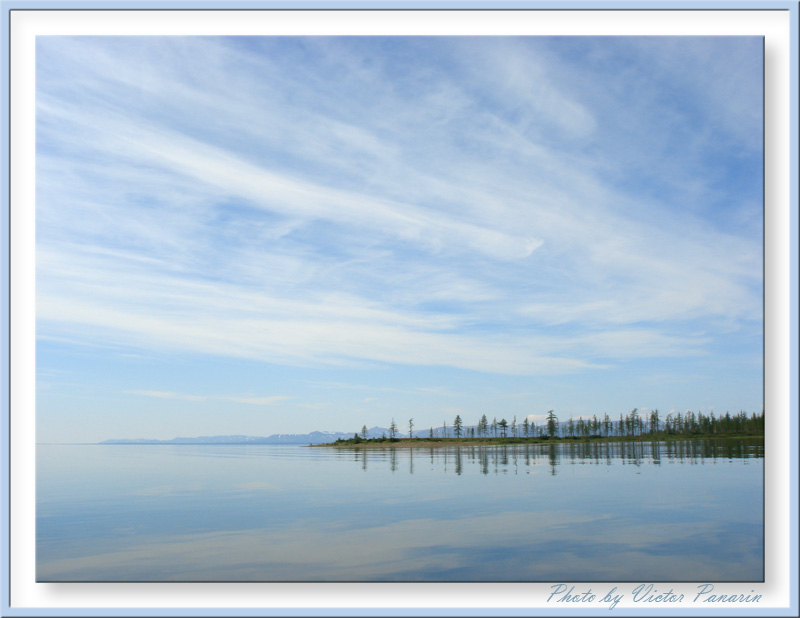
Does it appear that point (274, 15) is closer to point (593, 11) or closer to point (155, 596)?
point (593, 11)

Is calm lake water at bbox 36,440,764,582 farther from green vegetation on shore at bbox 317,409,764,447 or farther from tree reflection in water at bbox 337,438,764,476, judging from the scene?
green vegetation on shore at bbox 317,409,764,447

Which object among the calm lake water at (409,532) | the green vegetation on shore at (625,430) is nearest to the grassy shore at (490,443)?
the green vegetation on shore at (625,430)

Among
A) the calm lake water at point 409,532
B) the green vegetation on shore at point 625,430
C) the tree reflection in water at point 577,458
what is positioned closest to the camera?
the calm lake water at point 409,532

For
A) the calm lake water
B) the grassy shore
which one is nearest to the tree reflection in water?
the calm lake water

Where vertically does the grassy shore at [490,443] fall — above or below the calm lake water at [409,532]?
below

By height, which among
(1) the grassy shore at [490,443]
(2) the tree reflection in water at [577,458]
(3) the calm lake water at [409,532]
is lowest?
(1) the grassy shore at [490,443]

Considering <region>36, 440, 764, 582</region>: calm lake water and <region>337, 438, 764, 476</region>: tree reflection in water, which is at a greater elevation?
<region>36, 440, 764, 582</region>: calm lake water

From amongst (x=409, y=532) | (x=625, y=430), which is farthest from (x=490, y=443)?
(x=409, y=532)

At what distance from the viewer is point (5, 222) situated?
1181 cm

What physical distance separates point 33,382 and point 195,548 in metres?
5.92

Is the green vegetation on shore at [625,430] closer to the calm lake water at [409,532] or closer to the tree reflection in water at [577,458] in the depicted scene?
the tree reflection in water at [577,458]

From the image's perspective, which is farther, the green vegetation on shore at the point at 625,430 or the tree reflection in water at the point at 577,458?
the green vegetation on shore at the point at 625,430

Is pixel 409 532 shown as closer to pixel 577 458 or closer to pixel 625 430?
pixel 577 458

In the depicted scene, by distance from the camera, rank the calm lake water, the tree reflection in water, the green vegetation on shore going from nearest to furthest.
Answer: the calm lake water < the tree reflection in water < the green vegetation on shore
